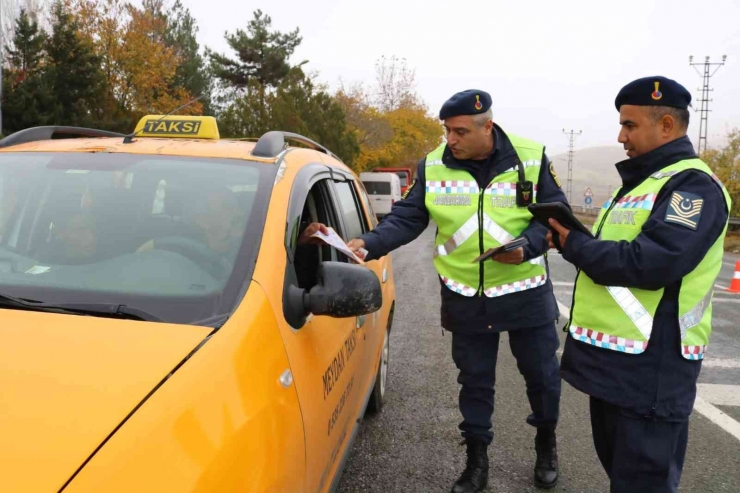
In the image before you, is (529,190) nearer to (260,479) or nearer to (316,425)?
(316,425)

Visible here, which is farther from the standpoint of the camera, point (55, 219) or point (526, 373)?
point (526, 373)

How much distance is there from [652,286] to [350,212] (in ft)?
6.01

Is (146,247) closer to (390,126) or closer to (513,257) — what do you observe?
(513,257)

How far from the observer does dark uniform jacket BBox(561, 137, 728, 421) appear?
1956 millimetres

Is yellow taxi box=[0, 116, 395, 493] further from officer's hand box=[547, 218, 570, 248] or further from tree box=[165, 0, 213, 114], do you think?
tree box=[165, 0, 213, 114]

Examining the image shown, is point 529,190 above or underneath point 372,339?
above

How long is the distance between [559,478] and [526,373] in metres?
0.60

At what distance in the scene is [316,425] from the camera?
1.96 m

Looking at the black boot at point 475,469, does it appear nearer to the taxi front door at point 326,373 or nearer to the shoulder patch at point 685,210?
the taxi front door at point 326,373

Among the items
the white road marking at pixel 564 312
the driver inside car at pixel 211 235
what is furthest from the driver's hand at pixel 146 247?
the white road marking at pixel 564 312

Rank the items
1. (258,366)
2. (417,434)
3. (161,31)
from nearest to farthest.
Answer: (258,366) → (417,434) → (161,31)

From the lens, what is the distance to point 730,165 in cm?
3516

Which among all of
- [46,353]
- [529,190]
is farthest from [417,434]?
[46,353]

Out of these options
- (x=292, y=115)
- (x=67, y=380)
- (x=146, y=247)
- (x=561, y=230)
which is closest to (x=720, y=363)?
(x=561, y=230)
